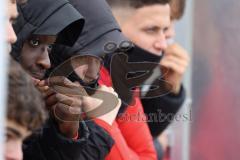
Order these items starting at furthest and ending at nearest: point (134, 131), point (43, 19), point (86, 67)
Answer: point (134, 131)
point (86, 67)
point (43, 19)

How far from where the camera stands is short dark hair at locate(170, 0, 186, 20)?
2.43m

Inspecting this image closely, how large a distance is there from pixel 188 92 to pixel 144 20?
40cm

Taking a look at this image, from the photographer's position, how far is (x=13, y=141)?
1.45m

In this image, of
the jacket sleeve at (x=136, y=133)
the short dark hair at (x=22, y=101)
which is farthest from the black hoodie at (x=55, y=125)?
the jacket sleeve at (x=136, y=133)

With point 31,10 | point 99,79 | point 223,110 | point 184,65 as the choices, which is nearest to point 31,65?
point 31,10

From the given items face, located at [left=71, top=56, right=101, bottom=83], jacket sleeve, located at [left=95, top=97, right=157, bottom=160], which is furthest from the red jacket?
face, located at [left=71, top=56, right=101, bottom=83]

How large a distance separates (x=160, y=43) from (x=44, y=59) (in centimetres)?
62

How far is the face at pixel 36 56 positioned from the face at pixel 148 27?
555 mm

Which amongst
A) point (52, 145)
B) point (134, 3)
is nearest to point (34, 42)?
point (52, 145)

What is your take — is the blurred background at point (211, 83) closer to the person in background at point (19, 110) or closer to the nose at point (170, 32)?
the nose at point (170, 32)

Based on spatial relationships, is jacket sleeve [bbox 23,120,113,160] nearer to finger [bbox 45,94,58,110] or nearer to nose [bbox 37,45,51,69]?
finger [bbox 45,94,58,110]

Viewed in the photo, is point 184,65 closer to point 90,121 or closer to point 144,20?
point 144,20

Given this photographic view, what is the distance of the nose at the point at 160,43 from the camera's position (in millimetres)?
2340

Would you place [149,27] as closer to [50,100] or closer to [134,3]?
[134,3]
